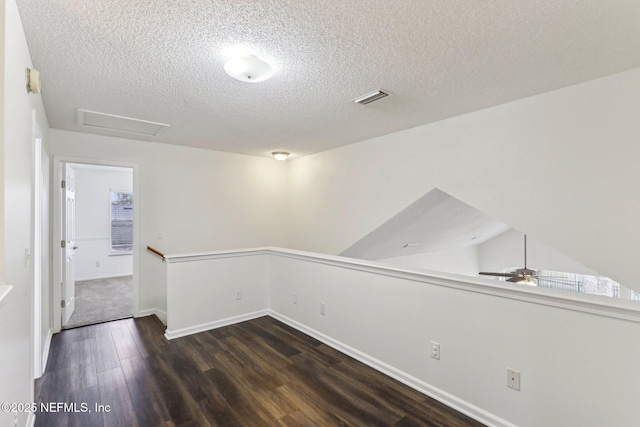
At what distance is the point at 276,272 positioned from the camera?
3932 millimetres

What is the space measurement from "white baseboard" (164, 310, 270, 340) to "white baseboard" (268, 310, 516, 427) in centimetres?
86

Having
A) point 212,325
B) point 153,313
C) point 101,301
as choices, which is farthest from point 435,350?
point 101,301

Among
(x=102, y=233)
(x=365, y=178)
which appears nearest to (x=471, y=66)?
(x=365, y=178)

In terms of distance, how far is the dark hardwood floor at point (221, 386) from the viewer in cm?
201

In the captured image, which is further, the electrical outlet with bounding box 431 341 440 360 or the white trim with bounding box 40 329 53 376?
the white trim with bounding box 40 329 53 376

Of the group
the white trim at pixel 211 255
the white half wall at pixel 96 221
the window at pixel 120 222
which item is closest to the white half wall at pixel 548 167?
the white trim at pixel 211 255

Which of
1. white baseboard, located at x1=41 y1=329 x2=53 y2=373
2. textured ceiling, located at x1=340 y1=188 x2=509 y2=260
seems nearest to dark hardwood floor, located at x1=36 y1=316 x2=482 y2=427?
white baseboard, located at x1=41 y1=329 x2=53 y2=373

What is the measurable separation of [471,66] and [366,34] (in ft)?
2.88

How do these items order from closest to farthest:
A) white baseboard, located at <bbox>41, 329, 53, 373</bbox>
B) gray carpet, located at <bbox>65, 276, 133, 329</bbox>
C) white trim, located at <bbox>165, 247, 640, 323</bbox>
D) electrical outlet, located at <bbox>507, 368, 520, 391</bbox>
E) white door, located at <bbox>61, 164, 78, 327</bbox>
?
white trim, located at <bbox>165, 247, 640, 323</bbox> < electrical outlet, located at <bbox>507, 368, 520, 391</bbox> < white baseboard, located at <bbox>41, 329, 53, 373</bbox> < white door, located at <bbox>61, 164, 78, 327</bbox> < gray carpet, located at <bbox>65, 276, 133, 329</bbox>

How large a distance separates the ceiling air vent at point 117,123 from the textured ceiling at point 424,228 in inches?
120

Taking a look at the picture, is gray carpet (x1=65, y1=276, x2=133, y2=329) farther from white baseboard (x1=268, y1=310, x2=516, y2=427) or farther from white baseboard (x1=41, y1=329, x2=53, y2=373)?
white baseboard (x1=268, y1=310, x2=516, y2=427)

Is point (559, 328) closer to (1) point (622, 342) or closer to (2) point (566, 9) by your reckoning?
(1) point (622, 342)

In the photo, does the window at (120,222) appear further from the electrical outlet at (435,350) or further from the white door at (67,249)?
the electrical outlet at (435,350)

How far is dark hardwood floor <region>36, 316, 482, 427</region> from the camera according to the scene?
201 centimetres
